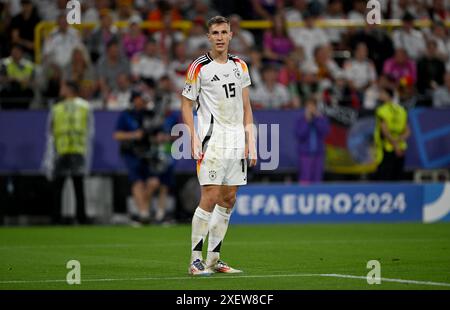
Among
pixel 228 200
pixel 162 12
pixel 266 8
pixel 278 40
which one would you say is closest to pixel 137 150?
pixel 162 12

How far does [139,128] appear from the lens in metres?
20.8

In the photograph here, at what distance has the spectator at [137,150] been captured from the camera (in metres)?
20.6

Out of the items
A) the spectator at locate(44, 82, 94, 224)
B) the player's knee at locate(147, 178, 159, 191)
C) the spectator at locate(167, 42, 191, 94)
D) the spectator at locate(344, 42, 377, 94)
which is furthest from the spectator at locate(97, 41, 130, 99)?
the spectator at locate(344, 42, 377, 94)

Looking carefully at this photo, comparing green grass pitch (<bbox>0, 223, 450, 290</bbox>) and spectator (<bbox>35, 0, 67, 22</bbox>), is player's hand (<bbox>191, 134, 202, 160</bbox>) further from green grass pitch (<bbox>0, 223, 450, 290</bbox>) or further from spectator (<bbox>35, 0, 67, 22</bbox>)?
spectator (<bbox>35, 0, 67, 22</bbox>)

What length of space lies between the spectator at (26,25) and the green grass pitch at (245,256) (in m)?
4.74

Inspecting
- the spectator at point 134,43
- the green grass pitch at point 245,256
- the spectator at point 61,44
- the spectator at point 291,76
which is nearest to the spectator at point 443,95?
the spectator at point 291,76

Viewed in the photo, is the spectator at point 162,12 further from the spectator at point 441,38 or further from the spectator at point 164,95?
the spectator at point 441,38

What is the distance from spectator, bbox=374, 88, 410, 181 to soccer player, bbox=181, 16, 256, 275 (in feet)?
35.4

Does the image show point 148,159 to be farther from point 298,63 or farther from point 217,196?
point 217,196

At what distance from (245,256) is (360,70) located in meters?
10.8

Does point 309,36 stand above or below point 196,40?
above

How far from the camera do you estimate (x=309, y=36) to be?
23.8m

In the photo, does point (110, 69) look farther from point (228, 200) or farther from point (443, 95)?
point (228, 200)
